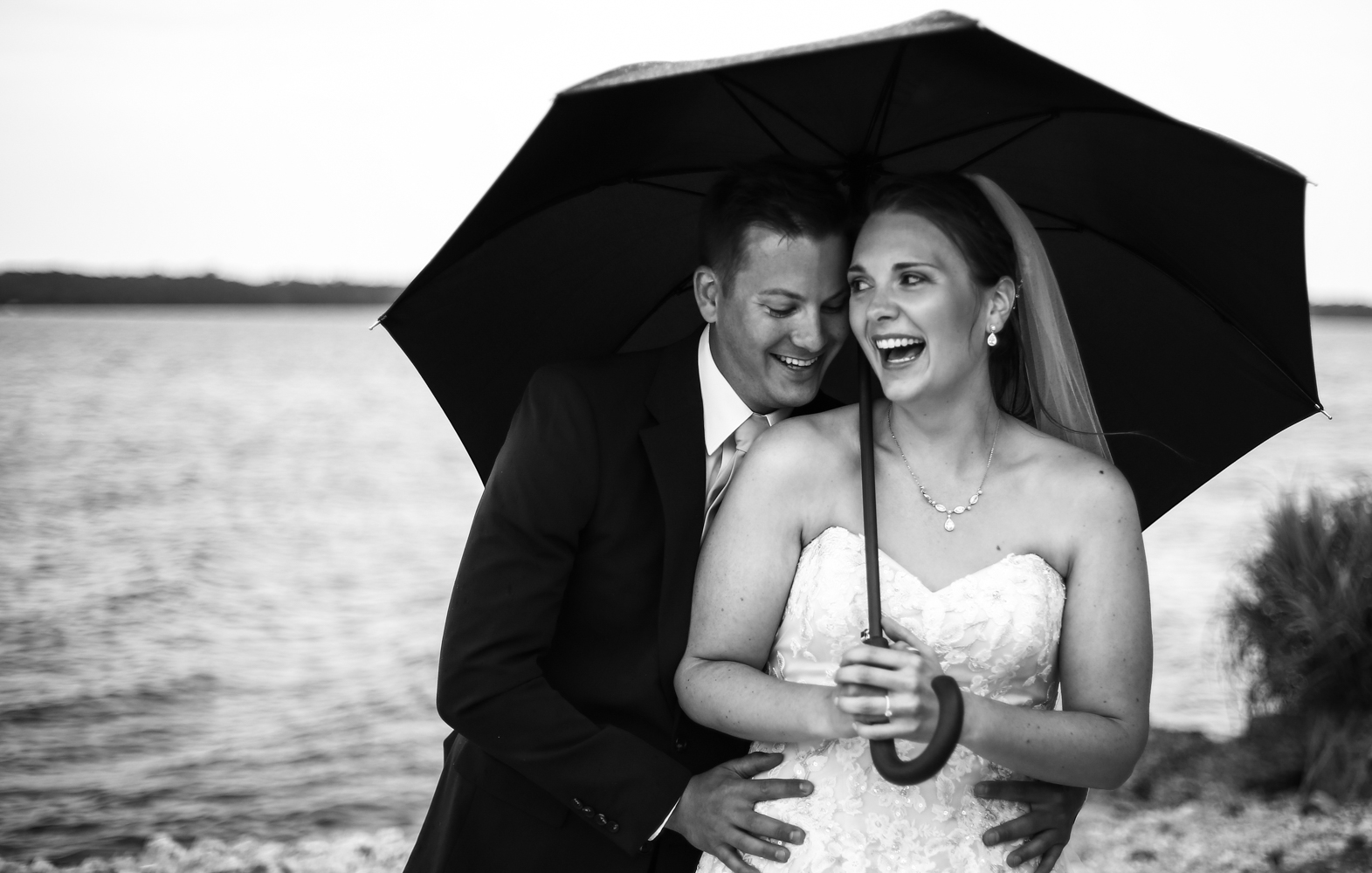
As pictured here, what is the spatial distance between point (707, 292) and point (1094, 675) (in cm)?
136

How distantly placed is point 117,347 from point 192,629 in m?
99.2

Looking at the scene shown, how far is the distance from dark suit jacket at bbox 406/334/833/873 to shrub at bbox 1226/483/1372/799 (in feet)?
15.4

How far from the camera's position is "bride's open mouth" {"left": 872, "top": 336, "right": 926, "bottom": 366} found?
8.95 feet

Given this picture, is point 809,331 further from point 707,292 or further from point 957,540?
point 957,540

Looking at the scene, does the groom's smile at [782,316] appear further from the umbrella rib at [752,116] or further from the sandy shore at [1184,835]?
the sandy shore at [1184,835]

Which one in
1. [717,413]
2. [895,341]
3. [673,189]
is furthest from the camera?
[673,189]

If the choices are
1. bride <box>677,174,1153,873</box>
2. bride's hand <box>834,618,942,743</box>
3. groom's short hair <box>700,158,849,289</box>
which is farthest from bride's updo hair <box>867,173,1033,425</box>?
bride's hand <box>834,618,942,743</box>

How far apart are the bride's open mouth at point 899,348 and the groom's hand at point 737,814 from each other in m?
0.94

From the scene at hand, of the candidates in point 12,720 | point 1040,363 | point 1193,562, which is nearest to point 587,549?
point 1040,363

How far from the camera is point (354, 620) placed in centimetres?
1761

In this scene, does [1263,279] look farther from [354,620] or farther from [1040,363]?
[354,620]

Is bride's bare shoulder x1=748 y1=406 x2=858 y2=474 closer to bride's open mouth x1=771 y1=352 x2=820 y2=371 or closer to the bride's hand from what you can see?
bride's open mouth x1=771 y1=352 x2=820 y2=371

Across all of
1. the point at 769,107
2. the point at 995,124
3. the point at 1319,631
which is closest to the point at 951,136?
the point at 995,124

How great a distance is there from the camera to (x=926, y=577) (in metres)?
2.74
